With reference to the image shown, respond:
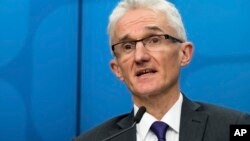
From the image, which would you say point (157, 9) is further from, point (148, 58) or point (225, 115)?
point (225, 115)

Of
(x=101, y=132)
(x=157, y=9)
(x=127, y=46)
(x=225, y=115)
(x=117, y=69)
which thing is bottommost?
(x=101, y=132)

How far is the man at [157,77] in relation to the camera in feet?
4.81

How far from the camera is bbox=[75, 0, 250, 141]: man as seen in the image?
1466 mm

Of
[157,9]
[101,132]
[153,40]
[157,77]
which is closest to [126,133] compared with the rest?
[101,132]

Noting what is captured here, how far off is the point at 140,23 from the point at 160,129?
38 centimetres

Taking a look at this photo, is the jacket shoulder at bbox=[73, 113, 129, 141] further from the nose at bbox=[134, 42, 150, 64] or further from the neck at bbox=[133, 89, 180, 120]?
the nose at bbox=[134, 42, 150, 64]

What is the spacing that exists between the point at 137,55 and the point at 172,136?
12.0 inches

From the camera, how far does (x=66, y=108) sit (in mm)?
2195

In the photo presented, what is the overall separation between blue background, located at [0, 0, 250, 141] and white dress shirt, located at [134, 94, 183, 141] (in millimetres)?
490

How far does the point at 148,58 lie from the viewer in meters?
1.45

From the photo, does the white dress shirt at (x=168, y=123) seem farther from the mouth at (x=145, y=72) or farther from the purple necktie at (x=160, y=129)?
the mouth at (x=145, y=72)

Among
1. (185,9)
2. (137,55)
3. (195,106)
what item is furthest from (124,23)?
(185,9)

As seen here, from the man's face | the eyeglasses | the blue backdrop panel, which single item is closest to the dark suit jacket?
the man's face

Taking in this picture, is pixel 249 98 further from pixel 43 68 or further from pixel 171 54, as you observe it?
pixel 43 68
